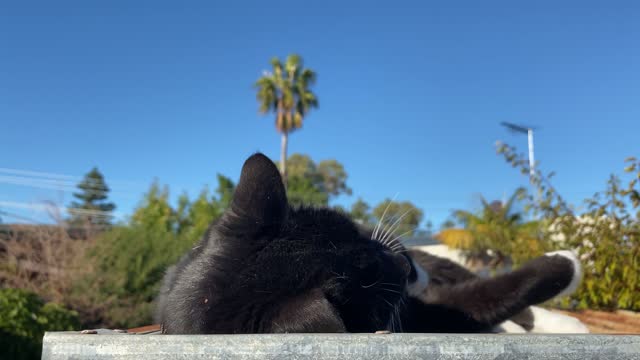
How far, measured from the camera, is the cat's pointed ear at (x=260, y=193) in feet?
3.57

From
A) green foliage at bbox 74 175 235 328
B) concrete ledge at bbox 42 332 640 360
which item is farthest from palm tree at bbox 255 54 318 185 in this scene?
concrete ledge at bbox 42 332 640 360

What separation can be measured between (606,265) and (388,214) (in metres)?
2.39

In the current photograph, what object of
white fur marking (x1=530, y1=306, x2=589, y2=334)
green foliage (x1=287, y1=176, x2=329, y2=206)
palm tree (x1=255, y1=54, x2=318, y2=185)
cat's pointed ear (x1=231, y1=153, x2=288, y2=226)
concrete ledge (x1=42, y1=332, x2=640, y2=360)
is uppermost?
palm tree (x1=255, y1=54, x2=318, y2=185)

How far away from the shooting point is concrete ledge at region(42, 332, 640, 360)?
0.64 metres

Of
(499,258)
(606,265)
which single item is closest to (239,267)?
(606,265)

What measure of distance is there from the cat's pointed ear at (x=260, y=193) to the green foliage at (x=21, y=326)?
16.1 feet

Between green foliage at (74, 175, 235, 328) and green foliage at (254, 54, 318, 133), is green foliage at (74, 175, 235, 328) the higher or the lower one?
the lower one

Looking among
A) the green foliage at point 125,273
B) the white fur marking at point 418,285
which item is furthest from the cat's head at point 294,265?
the green foliage at point 125,273

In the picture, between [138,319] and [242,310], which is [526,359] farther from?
[138,319]

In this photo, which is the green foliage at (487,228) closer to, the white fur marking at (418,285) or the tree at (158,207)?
the white fur marking at (418,285)

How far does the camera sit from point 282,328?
937mm

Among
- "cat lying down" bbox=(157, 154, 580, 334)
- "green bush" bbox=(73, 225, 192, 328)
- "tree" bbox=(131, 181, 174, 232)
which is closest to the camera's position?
"cat lying down" bbox=(157, 154, 580, 334)

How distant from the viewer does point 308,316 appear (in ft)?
2.99

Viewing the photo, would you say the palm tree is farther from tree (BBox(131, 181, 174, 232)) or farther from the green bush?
the green bush
